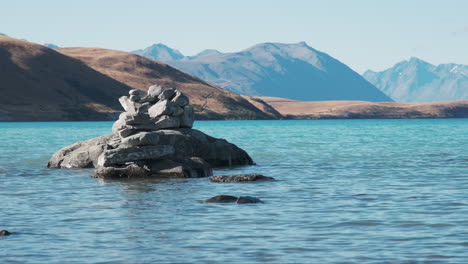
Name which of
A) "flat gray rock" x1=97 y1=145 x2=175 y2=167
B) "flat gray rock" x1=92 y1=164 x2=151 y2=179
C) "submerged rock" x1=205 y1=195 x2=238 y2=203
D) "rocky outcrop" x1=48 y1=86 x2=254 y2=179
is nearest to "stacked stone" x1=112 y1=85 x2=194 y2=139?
"rocky outcrop" x1=48 y1=86 x2=254 y2=179

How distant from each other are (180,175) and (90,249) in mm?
16601

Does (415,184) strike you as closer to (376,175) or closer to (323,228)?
(376,175)

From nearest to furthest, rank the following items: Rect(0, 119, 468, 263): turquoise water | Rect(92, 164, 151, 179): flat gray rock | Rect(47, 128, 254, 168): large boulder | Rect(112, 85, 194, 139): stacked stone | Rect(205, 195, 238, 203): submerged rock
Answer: Rect(0, 119, 468, 263): turquoise water → Rect(205, 195, 238, 203): submerged rock → Rect(92, 164, 151, 179): flat gray rock → Rect(112, 85, 194, 139): stacked stone → Rect(47, 128, 254, 168): large boulder

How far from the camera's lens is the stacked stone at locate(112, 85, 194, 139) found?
3597 cm

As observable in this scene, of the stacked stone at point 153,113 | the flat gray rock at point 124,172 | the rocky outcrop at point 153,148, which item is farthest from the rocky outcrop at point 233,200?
the stacked stone at point 153,113

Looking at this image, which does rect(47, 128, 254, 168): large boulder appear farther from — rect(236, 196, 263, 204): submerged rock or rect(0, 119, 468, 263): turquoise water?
rect(236, 196, 263, 204): submerged rock

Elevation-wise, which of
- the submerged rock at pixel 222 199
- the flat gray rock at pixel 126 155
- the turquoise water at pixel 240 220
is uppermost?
the flat gray rock at pixel 126 155

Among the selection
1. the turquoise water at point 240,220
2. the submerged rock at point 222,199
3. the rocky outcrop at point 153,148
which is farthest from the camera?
the rocky outcrop at point 153,148

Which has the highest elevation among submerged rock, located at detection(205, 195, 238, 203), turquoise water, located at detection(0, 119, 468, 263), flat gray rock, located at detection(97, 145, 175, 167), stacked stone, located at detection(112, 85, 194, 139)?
stacked stone, located at detection(112, 85, 194, 139)

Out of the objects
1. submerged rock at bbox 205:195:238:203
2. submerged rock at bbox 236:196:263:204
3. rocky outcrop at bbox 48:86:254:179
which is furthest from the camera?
rocky outcrop at bbox 48:86:254:179

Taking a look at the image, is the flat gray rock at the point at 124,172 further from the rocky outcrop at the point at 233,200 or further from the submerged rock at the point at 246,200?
the submerged rock at the point at 246,200

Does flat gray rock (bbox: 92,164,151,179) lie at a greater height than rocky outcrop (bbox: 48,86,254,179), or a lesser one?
lesser

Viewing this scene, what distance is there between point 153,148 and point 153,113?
6306mm

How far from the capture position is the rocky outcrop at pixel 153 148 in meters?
32.5
